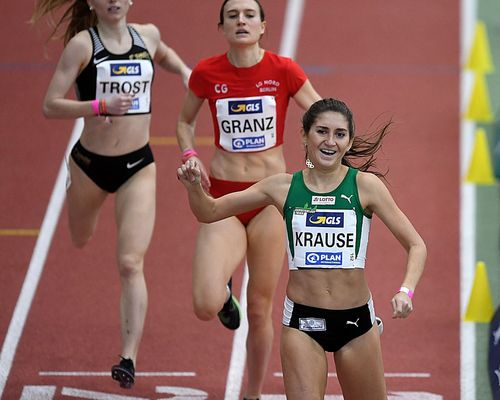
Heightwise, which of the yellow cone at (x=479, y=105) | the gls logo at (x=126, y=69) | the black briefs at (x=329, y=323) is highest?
the yellow cone at (x=479, y=105)

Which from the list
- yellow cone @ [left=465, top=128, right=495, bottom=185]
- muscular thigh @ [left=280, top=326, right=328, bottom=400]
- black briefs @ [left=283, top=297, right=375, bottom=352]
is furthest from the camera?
yellow cone @ [left=465, top=128, right=495, bottom=185]

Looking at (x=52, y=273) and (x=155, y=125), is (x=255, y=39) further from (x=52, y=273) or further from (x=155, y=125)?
(x=155, y=125)

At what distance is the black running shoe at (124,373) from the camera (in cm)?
751

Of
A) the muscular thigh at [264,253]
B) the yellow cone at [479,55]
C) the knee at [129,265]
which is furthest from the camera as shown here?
the yellow cone at [479,55]

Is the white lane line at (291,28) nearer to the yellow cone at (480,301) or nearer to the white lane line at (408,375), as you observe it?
the yellow cone at (480,301)

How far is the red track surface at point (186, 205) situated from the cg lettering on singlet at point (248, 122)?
1.53m

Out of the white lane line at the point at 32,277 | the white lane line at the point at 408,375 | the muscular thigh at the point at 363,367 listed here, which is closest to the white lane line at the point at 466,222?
the white lane line at the point at 408,375

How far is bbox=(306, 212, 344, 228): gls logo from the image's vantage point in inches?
239

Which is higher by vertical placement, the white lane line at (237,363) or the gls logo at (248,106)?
the gls logo at (248,106)

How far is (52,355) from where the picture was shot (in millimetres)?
8422

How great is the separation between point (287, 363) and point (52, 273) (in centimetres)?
400

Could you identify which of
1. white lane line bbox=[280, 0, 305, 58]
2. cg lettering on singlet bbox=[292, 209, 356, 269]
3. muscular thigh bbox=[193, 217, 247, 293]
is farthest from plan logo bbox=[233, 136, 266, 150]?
white lane line bbox=[280, 0, 305, 58]

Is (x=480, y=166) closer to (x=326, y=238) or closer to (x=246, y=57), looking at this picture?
(x=246, y=57)

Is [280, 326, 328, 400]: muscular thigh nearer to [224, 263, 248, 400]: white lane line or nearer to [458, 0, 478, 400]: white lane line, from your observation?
[224, 263, 248, 400]: white lane line
